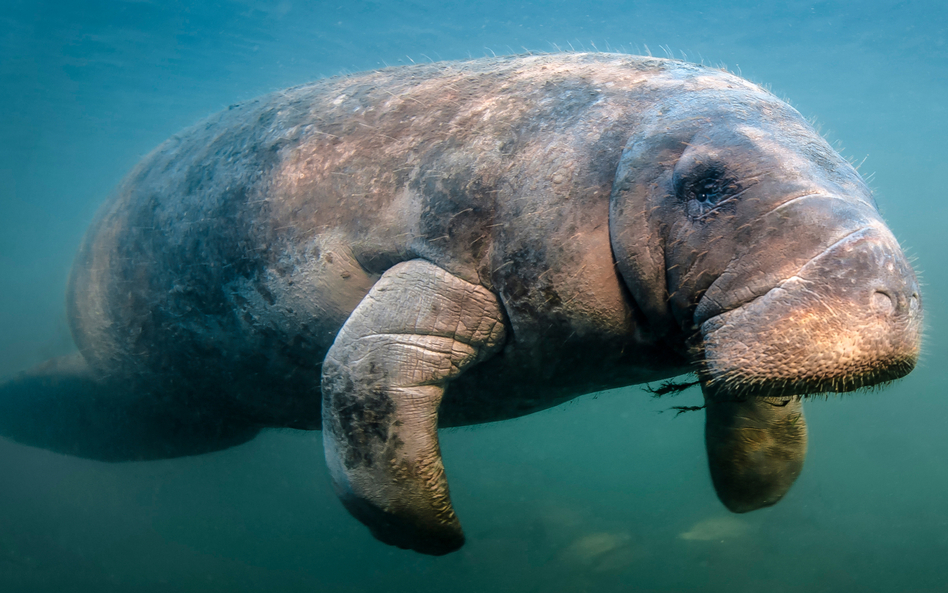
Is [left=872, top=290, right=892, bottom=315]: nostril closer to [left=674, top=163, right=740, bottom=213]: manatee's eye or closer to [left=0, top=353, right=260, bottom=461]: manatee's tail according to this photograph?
[left=674, top=163, right=740, bottom=213]: manatee's eye

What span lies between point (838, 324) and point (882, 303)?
0.12 meters

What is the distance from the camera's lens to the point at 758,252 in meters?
1.61

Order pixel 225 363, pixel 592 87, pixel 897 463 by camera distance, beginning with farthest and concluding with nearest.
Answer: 1. pixel 897 463
2. pixel 225 363
3. pixel 592 87

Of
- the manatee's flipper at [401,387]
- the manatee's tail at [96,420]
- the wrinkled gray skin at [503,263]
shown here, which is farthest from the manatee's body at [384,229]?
the manatee's tail at [96,420]

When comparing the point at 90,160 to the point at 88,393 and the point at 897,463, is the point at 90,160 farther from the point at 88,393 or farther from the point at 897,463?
the point at 897,463

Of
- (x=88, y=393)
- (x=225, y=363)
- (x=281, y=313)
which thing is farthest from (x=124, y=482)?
(x=281, y=313)

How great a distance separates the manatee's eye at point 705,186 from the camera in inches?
68.8

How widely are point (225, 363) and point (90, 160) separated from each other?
151ft

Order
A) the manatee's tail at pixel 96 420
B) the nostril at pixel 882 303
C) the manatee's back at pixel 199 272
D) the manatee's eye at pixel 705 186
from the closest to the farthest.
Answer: the nostril at pixel 882 303 → the manatee's eye at pixel 705 186 → the manatee's back at pixel 199 272 → the manatee's tail at pixel 96 420

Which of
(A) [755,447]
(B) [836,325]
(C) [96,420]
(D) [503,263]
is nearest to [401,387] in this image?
(D) [503,263]

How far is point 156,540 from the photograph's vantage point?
9.36 m

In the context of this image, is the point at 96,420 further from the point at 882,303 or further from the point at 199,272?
the point at 882,303

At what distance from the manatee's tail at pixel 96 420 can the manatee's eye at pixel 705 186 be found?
11.4 ft

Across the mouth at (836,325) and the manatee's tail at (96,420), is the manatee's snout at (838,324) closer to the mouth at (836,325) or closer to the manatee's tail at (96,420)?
the mouth at (836,325)
